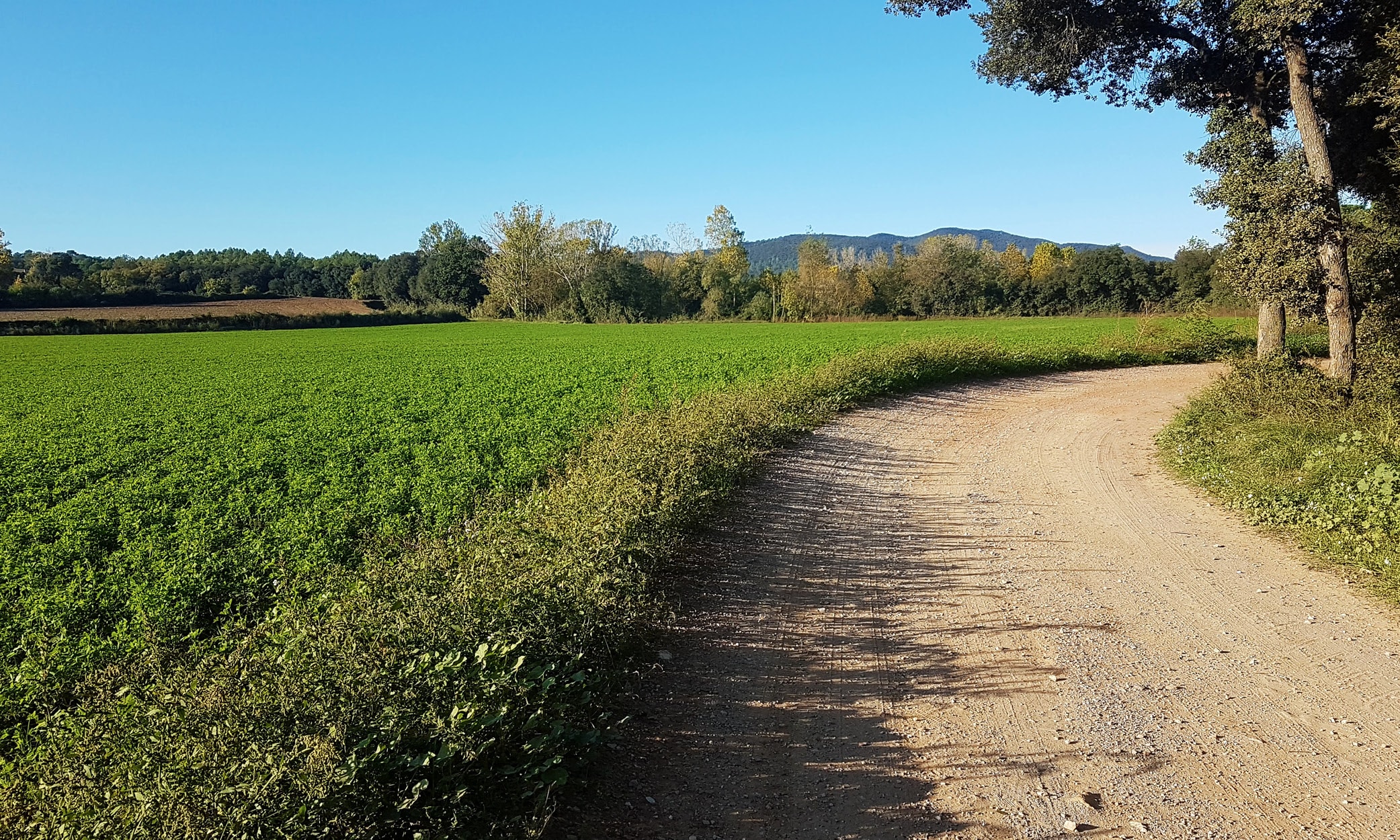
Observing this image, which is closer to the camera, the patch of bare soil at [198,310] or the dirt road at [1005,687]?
the dirt road at [1005,687]

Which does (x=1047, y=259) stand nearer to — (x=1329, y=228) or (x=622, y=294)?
(x=622, y=294)

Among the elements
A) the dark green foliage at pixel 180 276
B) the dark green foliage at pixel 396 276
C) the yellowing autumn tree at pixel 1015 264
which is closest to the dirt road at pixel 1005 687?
the yellowing autumn tree at pixel 1015 264

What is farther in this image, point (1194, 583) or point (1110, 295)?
point (1110, 295)

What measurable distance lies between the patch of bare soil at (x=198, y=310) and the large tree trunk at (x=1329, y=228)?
256 ft

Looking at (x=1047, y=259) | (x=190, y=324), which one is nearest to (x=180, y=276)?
(x=190, y=324)

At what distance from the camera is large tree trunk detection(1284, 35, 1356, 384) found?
12.9 m

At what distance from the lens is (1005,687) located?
5.29 metres

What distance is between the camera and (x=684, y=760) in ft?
15.0

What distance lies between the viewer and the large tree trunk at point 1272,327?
56.2ft

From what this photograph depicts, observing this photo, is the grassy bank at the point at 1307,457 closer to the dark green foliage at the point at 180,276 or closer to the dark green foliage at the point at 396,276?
the dark green foliage at the point at 180,276

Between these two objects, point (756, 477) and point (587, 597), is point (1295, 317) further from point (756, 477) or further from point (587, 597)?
point (587, 597)

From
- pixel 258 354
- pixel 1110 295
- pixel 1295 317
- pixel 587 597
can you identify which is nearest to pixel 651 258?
pixel 1110 295

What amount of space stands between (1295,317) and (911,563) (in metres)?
10.4

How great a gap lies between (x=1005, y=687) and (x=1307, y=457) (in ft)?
21.9
